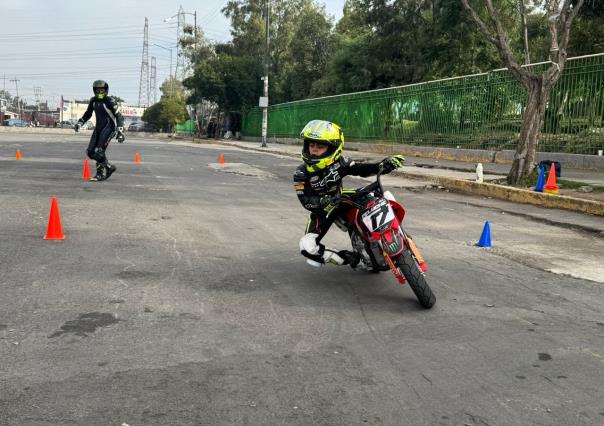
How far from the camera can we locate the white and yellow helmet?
5117 millimetres

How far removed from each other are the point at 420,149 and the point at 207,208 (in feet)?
52.9

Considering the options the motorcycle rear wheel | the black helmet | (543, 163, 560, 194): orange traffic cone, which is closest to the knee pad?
the black helmet

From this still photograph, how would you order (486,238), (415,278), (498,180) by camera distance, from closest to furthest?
1. (415,278)
2. (486,238)
3. (498,180)

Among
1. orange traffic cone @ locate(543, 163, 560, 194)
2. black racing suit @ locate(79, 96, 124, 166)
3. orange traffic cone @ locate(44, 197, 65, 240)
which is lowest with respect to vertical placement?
orange traffic cone @ locate(44, 197, 65, 240)

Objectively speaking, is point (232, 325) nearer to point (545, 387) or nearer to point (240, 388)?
point (240, 388)

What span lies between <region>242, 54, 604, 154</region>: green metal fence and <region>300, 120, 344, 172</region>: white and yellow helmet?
12798 mm

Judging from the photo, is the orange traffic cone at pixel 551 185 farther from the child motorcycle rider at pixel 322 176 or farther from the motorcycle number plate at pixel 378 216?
the motorcycle number plate at pixel 378 216

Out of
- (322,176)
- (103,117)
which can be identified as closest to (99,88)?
(103,117)

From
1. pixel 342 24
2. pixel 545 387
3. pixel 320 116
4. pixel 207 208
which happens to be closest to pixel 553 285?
pixel 545 387

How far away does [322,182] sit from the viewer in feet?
17.6

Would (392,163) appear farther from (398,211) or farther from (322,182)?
(322,182)

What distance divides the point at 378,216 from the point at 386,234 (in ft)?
0.52

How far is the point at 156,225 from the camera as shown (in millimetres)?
7957

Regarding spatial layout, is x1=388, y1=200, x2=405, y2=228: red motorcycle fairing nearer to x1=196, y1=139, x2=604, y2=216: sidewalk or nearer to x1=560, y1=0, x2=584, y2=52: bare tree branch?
x1=196, y1=139, x2=604, y2=216: sidewalk
